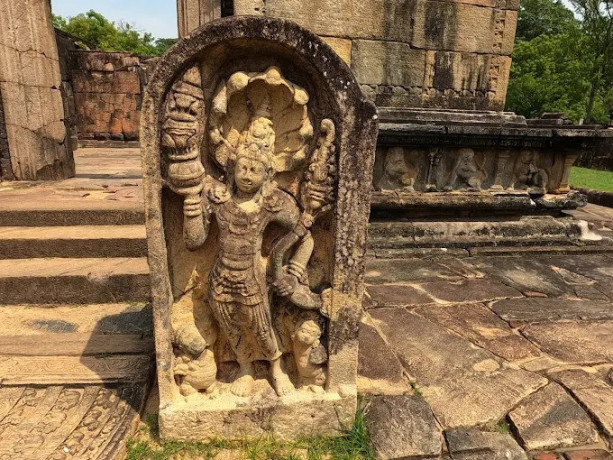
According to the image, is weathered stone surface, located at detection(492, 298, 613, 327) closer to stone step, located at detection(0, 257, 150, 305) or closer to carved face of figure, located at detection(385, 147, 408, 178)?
carved face of figure, located at detection(385, 147, 408, 178)

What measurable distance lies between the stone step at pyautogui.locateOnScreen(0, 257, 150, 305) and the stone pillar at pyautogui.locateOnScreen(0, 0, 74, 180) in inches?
121

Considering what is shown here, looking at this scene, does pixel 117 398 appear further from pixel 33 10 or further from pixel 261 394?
pixel 33 10

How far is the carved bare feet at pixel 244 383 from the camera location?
1981 mm

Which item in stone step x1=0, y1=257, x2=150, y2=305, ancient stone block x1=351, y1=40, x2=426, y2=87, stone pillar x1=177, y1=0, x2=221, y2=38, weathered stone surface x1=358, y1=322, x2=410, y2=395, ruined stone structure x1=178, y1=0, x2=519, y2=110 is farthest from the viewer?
stone pillar x1=177, y1=0, x2=221, y2=38

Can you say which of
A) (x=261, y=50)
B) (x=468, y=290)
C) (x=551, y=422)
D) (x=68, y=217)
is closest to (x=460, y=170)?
(x=468, y=290)

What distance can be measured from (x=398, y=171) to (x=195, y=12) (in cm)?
417

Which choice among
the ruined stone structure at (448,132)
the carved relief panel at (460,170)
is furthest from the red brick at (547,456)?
the carved relief panel at (460,170)

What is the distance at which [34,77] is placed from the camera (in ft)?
19.1

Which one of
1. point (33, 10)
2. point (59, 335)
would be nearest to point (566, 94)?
point (33, 10)

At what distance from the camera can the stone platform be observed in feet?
6.37

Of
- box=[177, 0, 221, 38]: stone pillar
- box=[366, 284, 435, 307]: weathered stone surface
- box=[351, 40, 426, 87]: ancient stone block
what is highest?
box=[177, 0, 221, 38]: stone pillar

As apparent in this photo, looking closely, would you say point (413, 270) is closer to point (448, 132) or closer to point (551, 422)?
point (448, 132)

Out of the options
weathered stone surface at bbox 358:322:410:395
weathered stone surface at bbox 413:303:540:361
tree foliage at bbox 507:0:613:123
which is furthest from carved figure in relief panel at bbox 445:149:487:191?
tree foliage at bbox 507:0:613:123

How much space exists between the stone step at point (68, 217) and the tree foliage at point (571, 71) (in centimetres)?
2515
